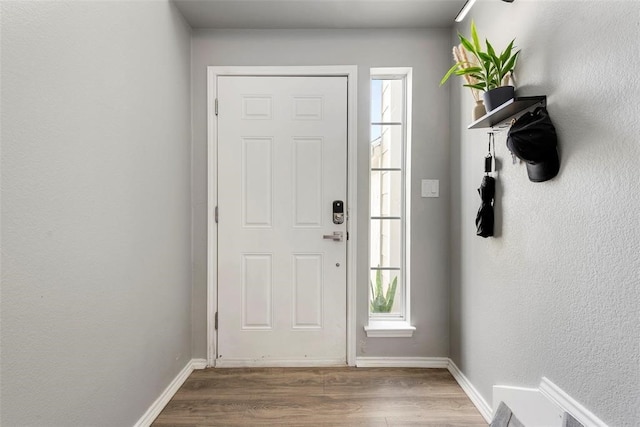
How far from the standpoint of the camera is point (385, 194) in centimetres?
248

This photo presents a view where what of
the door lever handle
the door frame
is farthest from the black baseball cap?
the door lever handle

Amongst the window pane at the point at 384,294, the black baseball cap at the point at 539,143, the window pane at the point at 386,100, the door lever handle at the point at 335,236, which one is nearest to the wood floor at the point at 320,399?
the window pane at the point at 384,294

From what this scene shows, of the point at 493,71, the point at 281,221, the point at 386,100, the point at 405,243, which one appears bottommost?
the point at 405,243

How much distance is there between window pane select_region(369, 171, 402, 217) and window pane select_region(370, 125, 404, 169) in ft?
0.26

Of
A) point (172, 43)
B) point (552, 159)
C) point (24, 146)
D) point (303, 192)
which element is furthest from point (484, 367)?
point (172, 43)

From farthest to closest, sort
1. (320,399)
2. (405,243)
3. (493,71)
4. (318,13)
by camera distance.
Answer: (405,243) < (318,13) < (320,399) < (493,71)

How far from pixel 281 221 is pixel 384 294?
3.10 ft

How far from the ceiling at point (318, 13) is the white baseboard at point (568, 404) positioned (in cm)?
212

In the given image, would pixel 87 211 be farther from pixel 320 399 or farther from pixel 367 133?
pixel 367 133

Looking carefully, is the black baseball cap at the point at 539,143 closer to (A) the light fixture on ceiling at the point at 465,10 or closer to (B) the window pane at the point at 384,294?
(A) the light fixture on ceiling at the point at 465,10

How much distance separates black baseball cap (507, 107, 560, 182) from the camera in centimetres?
122

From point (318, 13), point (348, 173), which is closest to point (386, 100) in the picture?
point (348, 173)

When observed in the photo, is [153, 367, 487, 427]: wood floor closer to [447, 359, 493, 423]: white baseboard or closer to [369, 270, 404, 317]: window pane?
[447, 359, 493, 423]: white baseboard

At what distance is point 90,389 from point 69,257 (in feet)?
1.78
